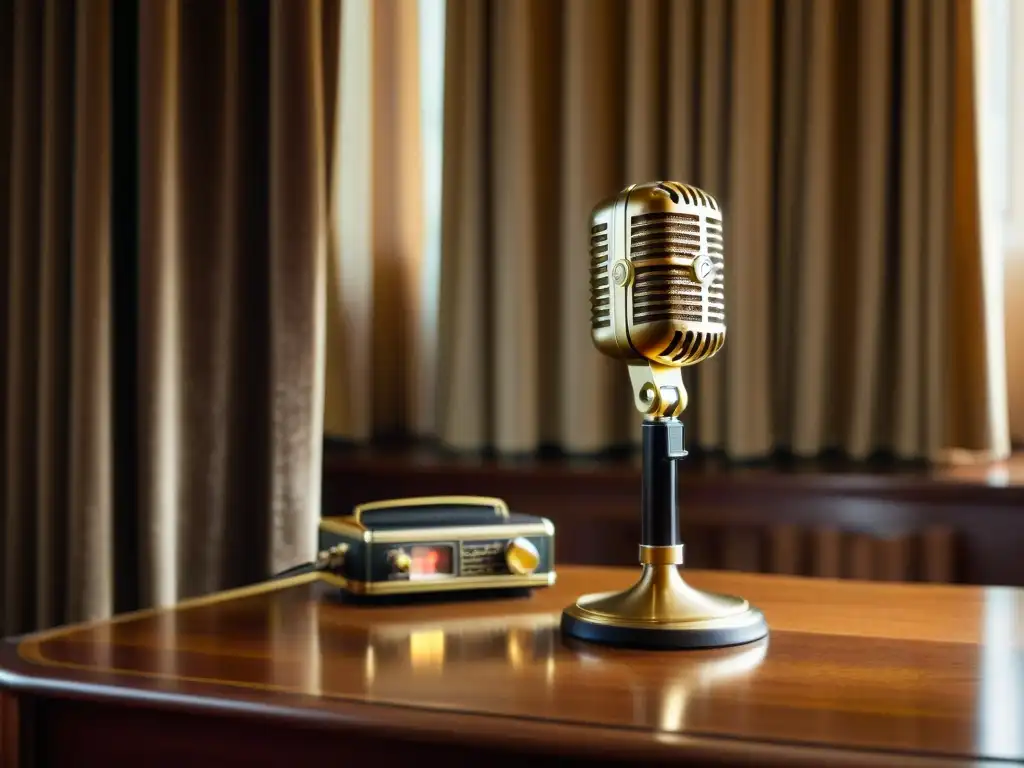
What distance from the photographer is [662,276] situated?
0.96 m

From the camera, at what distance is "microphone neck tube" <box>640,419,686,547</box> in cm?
101

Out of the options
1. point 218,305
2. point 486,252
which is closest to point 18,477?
point 218,305

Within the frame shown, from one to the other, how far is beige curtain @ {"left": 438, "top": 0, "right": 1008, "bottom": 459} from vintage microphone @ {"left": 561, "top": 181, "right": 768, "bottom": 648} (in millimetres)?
900

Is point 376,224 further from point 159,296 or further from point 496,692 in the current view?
point 496,692

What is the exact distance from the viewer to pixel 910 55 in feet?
6.07

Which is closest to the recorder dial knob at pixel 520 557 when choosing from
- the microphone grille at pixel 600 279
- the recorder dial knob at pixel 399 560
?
the recorder dial knob at pixel 399 560

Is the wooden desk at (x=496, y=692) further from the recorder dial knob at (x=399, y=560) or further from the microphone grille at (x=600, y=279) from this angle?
the microphone grille at (x=600, y=279)

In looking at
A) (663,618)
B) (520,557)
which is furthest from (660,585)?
(520,557)

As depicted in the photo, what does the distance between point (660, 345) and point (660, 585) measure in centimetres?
21

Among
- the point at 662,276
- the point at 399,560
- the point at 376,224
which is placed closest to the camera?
the point at 662,276

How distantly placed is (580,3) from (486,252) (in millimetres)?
454

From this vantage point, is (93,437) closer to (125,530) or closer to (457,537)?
(125,530)

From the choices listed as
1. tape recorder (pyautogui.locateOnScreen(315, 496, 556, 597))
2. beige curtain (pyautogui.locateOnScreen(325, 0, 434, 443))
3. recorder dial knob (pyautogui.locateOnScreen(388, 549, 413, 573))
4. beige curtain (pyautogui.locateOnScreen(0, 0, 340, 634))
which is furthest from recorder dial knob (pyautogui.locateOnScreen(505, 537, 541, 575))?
beige curtain (pyautogui.locateOnScreen(325, 0, 434, 443))

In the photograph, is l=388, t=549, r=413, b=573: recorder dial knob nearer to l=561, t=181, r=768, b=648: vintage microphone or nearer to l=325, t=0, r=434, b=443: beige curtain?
l=561, t=181, r=768, b=648: vintage microphone
